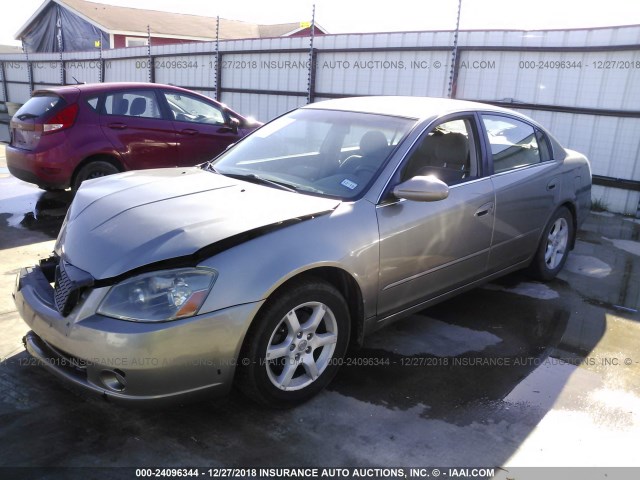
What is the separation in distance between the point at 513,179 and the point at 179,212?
8.69 ft

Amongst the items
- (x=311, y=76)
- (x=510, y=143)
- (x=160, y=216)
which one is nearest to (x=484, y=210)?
(x=510, y=143)

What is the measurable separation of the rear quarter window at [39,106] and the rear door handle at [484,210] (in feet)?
17.7

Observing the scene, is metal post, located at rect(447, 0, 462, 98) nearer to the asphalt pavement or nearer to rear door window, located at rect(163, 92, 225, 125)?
rear door window, located at rect(163, 92, 225, 125)

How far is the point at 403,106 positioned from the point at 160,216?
2.00m

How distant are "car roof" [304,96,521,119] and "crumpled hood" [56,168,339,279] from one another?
1058mm

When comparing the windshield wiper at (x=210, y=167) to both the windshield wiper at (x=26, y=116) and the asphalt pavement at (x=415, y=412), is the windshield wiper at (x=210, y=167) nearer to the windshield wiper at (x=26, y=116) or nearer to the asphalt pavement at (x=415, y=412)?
the asphalt pavement at (x=415, y=412)

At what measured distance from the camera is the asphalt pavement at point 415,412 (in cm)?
263

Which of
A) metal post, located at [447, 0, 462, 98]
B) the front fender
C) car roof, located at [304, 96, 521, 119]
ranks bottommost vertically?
the front fender

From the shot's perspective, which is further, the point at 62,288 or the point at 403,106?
the point at 403,106

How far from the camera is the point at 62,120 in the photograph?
6727 millimetres

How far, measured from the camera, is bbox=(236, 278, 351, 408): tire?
8.91 ft

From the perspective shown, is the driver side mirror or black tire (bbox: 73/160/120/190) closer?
the driver side mirror

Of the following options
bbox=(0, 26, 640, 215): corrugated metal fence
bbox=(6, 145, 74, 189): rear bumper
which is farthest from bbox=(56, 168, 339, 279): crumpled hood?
bbox=(0, 26, 640, 215): corrugated metal fence

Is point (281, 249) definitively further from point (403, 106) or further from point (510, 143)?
point (510, 143)
